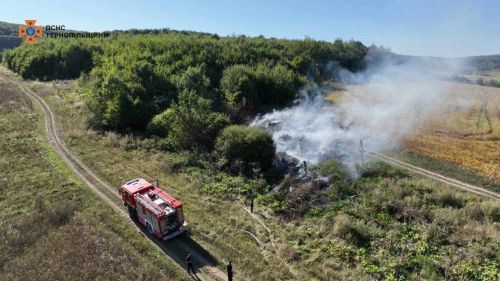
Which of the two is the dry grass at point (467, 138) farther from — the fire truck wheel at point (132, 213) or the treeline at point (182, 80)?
the fire truck wheel at point (132, 213)

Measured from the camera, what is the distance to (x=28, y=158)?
40.8 m

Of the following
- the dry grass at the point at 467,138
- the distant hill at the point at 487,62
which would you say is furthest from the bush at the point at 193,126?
the distant hill at the point at 487,62

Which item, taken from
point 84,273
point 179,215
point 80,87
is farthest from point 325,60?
point 84,273

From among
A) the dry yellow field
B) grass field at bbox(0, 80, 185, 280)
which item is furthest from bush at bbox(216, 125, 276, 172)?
the dry yellow field

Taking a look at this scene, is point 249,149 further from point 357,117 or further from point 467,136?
point 467,136

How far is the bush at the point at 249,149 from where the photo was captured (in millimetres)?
37719

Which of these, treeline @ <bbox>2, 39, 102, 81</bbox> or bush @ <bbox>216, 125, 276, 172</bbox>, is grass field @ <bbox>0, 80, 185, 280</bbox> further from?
treeline @ <bbox>2, 39, 102, 81</bbox>

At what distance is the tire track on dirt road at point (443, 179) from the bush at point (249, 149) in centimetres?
1313

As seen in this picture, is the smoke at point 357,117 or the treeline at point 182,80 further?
the treeline at point 182,80

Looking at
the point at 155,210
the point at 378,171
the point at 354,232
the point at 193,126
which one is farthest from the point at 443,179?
the point at 155,210

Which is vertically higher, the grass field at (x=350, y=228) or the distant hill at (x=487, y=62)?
the distant hill at (x=487, y=62)

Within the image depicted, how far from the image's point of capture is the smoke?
4191cm

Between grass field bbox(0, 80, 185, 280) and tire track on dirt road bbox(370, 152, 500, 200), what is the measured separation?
26.8 meters

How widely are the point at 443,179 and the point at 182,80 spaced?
3761 cm
